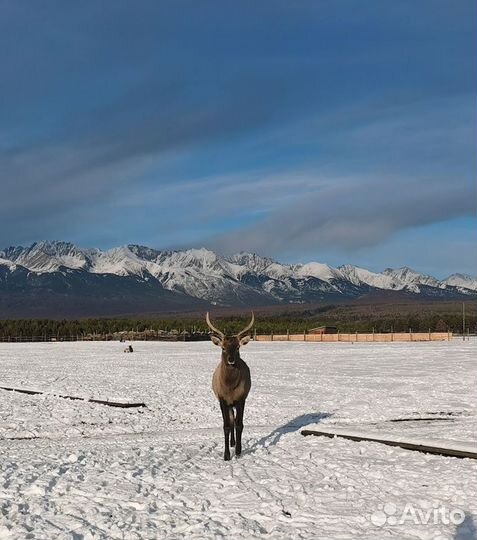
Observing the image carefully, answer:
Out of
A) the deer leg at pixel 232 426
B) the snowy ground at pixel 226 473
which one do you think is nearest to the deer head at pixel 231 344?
the deer leg at pixel 232 426

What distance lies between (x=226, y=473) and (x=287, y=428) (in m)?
5.22

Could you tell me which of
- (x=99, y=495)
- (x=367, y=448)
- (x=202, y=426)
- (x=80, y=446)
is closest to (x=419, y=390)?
(x=202, y=426)

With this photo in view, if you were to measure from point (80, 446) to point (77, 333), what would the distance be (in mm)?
119617

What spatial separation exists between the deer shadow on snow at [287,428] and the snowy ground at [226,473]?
0.05 m

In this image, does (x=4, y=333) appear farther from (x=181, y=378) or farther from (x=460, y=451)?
(x=460, y=451)

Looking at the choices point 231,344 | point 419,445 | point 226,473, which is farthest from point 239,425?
point 419,445

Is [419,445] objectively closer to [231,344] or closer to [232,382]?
[232,382]

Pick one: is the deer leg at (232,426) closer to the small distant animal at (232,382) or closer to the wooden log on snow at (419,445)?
the small distant animal at (232,382)

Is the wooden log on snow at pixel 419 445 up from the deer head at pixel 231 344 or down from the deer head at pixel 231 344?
down

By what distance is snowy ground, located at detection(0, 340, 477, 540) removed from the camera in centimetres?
852

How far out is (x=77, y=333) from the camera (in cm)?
13012

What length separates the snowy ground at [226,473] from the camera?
8516mm

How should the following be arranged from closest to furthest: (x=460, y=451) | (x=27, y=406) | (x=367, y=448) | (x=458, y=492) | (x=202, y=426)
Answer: (x=458, y=492) < (x=460, y=451) < (x=367, y=448) < (x=202, y=426) < (x=27, y=406)

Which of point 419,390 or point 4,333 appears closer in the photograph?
point 419,390
